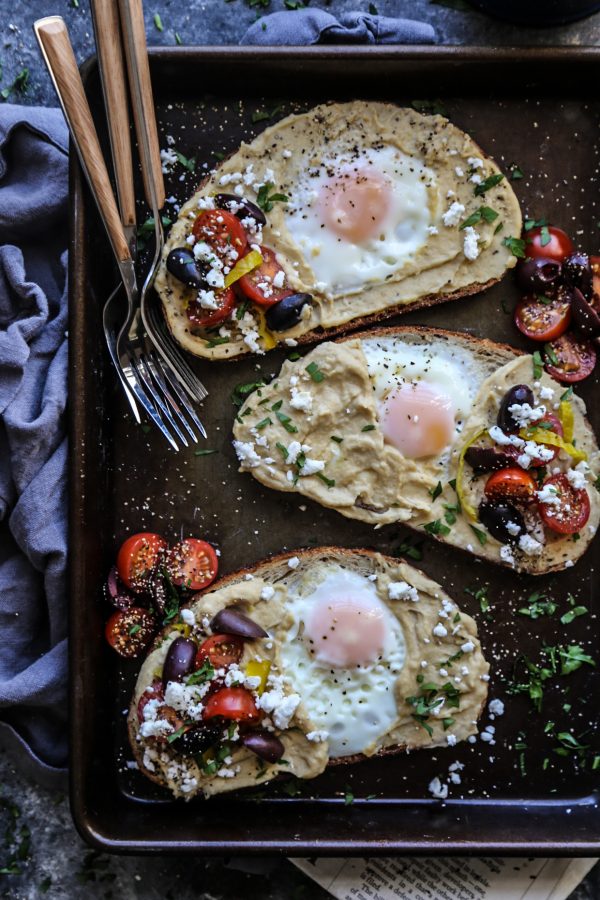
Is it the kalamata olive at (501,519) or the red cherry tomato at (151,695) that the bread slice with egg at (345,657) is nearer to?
the red cherry tomato at (151,695)

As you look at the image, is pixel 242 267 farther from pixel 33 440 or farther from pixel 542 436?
pixel 542 436

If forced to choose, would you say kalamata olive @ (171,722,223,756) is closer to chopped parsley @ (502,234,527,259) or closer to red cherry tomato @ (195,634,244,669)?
red cherry tomato @ (195,634,244,669)

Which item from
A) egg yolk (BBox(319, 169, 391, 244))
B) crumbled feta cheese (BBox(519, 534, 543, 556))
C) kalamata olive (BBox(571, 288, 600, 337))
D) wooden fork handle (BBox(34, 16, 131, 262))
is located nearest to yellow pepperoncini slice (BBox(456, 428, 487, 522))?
crumbled feta cheese (BBox(519, 534, 543, 556))

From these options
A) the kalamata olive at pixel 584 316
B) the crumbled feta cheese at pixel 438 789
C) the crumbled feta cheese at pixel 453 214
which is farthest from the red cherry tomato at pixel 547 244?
the crumbled feta cheese at pixel 438 789

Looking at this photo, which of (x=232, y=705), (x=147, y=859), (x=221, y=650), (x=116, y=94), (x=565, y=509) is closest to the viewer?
(x=116, y=94)

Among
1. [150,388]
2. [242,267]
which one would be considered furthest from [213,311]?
[150,388]
